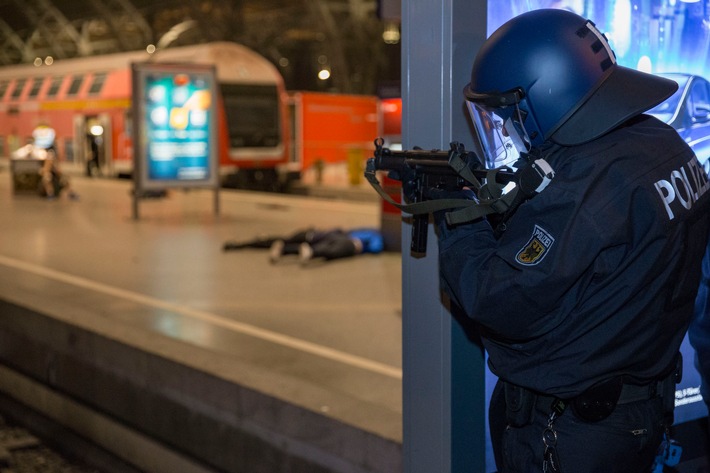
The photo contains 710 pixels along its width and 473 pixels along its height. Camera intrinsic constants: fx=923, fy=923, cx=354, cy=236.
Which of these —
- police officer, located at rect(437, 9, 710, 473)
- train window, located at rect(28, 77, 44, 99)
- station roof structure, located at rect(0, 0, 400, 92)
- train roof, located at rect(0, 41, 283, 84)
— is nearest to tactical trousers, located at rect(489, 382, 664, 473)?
police officer, located at rect(437, 9, 710, 473)

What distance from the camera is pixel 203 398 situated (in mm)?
4598

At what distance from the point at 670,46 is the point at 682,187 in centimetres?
88

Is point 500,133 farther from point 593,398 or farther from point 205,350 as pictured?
point 205,350

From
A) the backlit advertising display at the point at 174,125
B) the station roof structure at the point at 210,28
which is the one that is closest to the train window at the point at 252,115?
the backlit advertising display at the point at 174,125

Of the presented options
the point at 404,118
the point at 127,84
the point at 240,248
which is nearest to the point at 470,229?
the point at 404,118

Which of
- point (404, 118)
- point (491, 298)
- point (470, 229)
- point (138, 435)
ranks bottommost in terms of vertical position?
point (138, 435)

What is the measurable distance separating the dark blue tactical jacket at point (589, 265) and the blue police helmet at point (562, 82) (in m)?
0.06

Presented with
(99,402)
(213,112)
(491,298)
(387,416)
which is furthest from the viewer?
(213,112)

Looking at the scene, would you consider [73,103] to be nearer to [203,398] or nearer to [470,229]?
[203,398]

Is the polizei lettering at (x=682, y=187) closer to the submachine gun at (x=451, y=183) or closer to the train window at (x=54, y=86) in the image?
the submachine gun at (x=451, y=183)

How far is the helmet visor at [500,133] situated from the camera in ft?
7.40

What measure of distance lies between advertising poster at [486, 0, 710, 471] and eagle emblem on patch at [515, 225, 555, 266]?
0.75 m

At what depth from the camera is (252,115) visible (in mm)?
22406

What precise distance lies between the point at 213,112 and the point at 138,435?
33.9ft
